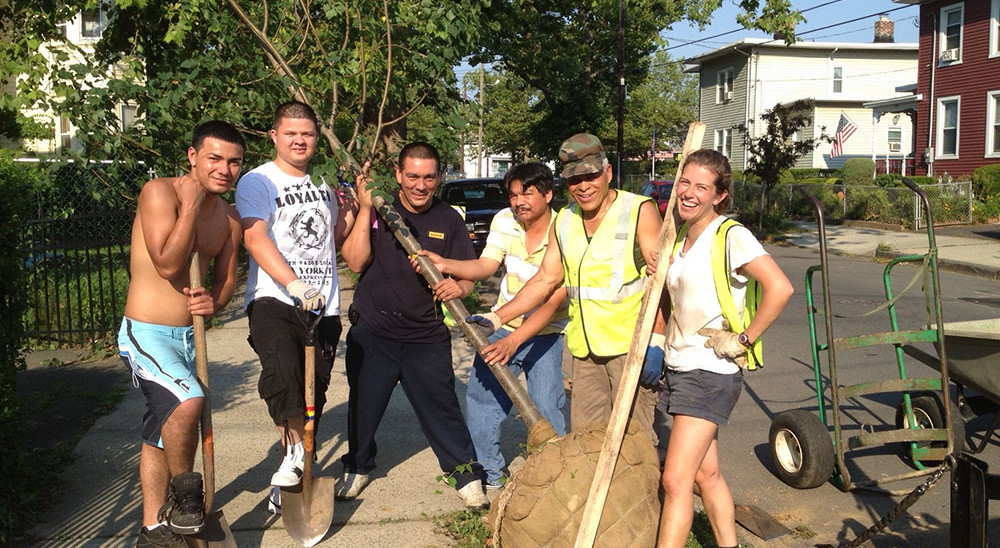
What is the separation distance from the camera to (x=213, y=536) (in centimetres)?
387

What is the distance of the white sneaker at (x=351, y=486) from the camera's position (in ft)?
16.0

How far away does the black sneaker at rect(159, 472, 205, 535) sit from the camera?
371 cm

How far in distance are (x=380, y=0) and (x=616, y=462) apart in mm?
3068

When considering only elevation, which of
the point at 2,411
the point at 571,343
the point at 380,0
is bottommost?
the point at 2,411

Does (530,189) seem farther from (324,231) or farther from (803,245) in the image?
(803,245)

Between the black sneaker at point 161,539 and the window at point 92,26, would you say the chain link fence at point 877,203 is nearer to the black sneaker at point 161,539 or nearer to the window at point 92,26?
the window at point 92,26

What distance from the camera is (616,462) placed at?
3381 millimetres

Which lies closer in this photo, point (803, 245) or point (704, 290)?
point (704, 290)

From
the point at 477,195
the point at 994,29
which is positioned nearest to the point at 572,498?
the point at 477,195

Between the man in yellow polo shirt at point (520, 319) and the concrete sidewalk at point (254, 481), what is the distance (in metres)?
0.46

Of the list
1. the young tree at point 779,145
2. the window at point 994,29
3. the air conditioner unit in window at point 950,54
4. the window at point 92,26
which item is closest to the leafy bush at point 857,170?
the air conditioner unit in window at point 950,54

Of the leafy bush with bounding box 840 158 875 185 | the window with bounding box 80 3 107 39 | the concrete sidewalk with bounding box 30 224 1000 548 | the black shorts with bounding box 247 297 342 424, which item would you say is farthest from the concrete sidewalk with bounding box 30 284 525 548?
the leafy bush with bounding box 840 158 875 185

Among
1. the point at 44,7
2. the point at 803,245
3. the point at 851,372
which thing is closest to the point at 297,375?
the point at 851,372

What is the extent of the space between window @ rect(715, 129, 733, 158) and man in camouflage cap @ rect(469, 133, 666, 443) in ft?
138
